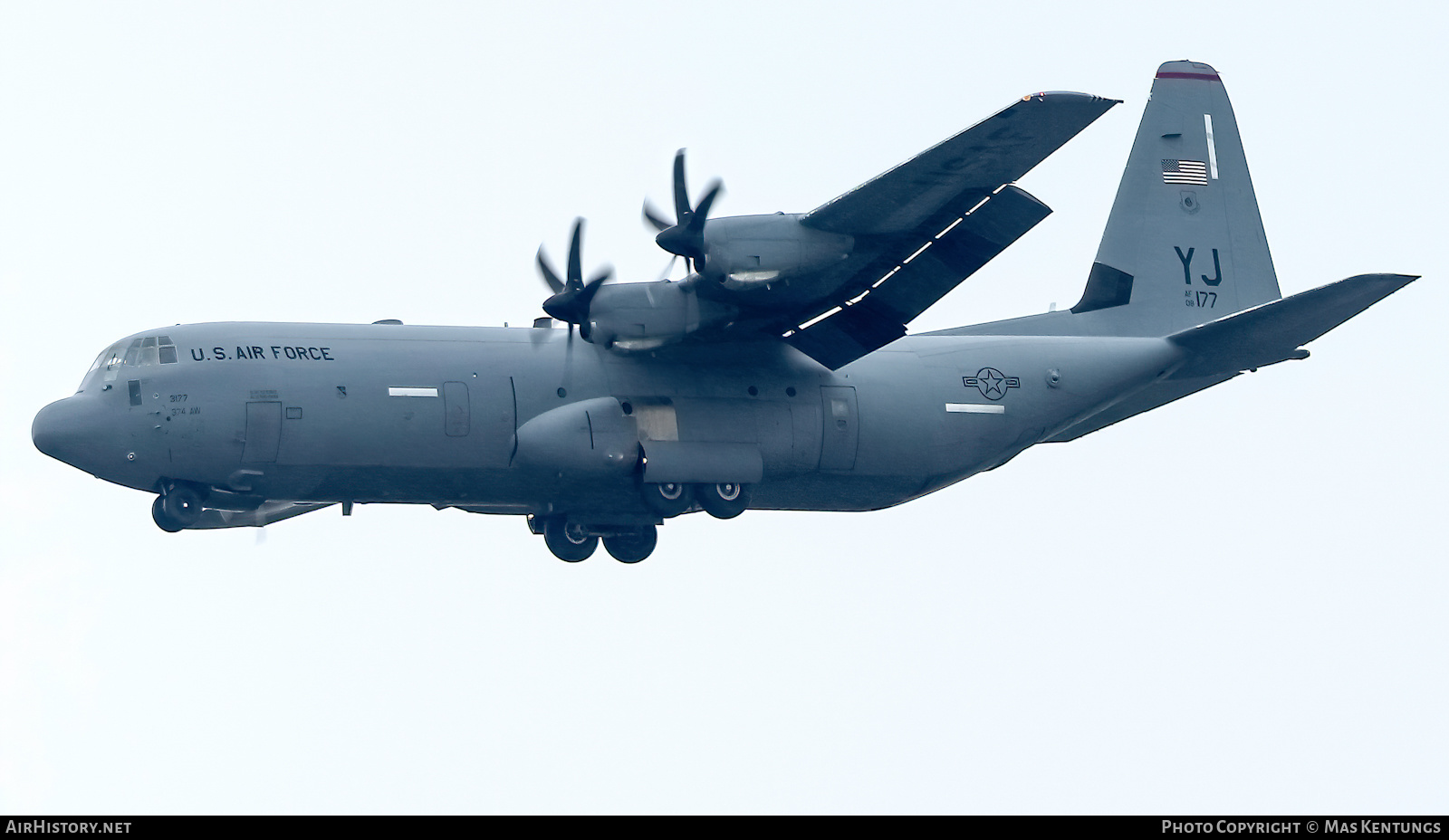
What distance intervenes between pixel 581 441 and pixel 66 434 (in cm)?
513

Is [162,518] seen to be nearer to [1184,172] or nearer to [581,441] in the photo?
[581,441]

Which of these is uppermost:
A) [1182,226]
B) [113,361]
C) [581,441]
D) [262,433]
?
[1182,226]

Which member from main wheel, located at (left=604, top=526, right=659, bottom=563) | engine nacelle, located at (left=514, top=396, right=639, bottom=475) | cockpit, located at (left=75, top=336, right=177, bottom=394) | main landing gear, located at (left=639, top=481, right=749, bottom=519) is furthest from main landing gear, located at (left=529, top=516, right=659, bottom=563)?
cockpit, located at (left=75, top=336, right=177, bottom=394)

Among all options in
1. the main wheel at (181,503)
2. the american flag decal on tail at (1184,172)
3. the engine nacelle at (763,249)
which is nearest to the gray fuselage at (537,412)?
the main wheel at (181,503)

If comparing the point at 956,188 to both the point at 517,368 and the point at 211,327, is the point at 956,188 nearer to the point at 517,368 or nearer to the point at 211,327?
the point at 517,368

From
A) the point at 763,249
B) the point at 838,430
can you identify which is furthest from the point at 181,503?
the point at 838,430

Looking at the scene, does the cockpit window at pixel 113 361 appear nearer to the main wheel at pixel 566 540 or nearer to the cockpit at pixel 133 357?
the cockpit at pixel 133 357

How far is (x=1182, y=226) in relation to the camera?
24984mm

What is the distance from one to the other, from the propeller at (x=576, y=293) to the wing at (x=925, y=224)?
1.93 m

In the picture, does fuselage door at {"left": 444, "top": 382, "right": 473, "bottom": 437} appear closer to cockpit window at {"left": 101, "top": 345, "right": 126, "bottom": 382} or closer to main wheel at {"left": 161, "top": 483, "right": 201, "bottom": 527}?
main wheel at {"left": 161, "top": 483, "right": 201, "bottom": 527}

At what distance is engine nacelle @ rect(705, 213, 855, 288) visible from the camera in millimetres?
20016
